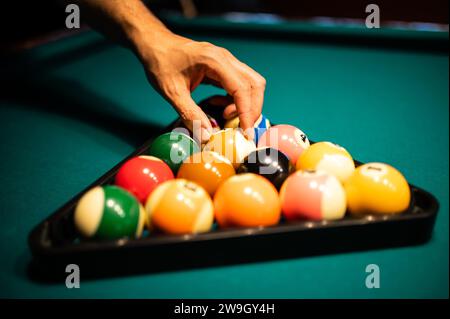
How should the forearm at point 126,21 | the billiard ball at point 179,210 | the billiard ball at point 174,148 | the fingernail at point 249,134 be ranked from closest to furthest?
the billiard ball at point 179,210 → the billiard ball at point 174,148 → the fingernail at point 249,134 → the forearm at point 126,21

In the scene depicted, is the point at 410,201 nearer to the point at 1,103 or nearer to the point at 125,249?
the point at 125,249

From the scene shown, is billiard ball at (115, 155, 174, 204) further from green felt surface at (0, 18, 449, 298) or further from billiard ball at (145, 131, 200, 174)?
green felt surface at (0, 18, 449, 298)

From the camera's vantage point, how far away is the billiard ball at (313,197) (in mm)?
1484

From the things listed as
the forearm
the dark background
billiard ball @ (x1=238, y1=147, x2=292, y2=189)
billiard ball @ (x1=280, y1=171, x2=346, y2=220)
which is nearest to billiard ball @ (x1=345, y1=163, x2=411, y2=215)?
billiard ball @ (x1=280, y1=171, x2=346, y2=220)

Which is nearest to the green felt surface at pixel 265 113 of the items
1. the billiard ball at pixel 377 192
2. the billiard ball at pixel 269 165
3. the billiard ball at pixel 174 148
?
the billiard ball at pixel 377 192

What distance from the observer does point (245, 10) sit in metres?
7.46

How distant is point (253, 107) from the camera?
6.85 ft

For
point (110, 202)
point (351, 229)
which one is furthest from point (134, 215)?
point (351, 229)

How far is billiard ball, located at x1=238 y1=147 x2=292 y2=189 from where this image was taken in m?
1.70

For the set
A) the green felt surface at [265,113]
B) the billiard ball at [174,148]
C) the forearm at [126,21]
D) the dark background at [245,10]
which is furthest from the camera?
the dark background at [245,10]

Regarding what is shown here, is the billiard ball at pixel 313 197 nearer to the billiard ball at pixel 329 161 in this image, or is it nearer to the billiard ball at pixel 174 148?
the billiard ball at pixel 329 161

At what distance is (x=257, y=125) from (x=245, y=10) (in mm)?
5719

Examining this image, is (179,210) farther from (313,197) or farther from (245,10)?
(245,10)

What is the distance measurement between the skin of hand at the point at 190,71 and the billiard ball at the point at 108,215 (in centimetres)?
62
